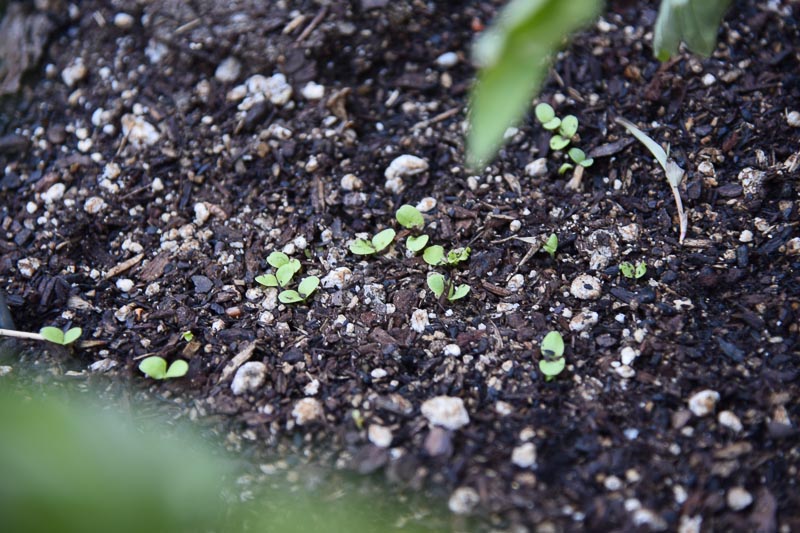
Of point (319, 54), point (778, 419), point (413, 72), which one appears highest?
point (319, 54)

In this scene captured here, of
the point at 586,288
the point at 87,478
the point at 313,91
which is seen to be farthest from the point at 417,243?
the point at 87,478

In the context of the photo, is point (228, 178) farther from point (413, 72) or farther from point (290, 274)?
→ point (413, 72)

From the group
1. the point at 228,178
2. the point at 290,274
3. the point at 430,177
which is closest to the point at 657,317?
the point at 430,177

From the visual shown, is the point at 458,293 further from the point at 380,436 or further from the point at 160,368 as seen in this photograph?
the point at 160,368

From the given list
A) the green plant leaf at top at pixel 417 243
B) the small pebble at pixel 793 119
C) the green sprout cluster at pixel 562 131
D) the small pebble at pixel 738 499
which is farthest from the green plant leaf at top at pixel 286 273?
the small pebble at pixel 793 119

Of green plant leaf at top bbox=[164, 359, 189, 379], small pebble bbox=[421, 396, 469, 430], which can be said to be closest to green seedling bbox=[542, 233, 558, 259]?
small pebble bbox=[421, 396, 469, 430]

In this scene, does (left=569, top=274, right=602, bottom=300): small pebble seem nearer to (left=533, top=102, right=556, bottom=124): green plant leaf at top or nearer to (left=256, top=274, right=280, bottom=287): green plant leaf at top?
(left=533, top=102, right=556, bottom=124): green plant leaf at top
